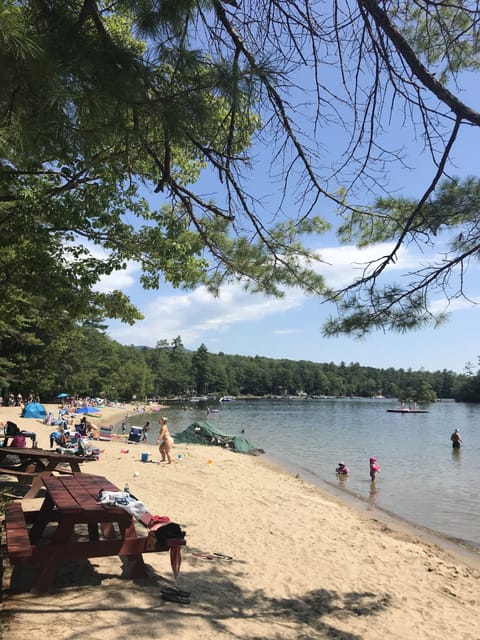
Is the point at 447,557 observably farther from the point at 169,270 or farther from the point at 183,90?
the point at 183,90

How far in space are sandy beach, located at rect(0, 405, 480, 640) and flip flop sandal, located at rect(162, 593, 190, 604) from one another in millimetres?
42

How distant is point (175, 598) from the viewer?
3.89m

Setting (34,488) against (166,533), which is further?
(34,488)

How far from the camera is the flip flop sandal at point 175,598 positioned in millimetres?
3877

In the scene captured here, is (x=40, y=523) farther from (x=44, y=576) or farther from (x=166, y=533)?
(x=166, y=533)

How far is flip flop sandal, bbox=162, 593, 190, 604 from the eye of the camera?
3.88m

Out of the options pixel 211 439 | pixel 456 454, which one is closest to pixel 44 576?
pixel 211 439

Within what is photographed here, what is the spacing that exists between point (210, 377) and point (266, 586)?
417ft


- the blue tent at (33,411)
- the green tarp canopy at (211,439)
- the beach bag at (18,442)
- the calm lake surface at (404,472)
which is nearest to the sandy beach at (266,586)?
the beach bag at (18,442)

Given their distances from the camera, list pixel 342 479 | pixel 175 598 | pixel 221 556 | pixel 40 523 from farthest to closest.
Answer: pixel 342 479 → pixel 221 556 → pixel 40 523 → pixel 175 598

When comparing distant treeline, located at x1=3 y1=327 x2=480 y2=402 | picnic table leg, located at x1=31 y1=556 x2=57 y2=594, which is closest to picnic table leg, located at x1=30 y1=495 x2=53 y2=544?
picnic table leg, located at x1=31 y1=556 x2=57 y2=594

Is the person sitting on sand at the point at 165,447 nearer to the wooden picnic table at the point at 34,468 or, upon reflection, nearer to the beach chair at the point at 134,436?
the wooden picnic table at the point at 34,468

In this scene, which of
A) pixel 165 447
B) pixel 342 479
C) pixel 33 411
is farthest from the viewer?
pixel 33 411

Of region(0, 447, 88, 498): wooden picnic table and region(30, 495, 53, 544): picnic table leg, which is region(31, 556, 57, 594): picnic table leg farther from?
region(0, 447, 88, 498): wooden picnic table
